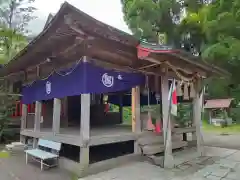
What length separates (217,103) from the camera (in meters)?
23.0

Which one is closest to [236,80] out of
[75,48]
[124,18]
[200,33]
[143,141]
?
[200,33]

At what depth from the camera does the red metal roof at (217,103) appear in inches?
886

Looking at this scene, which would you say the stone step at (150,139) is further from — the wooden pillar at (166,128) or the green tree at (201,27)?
the green tree at (201,27)

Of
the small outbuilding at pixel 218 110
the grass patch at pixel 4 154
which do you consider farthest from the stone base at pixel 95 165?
the small outbuilding at pixel 218 110

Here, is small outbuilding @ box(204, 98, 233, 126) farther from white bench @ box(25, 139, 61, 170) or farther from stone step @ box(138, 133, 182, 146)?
white bench @ box(25, 139, 61, 170)

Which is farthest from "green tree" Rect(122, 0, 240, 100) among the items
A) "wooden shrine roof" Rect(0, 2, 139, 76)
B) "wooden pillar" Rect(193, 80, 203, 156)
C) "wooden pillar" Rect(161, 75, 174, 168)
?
"wooden shrine roof" Rect(0, 2, 139, 76)

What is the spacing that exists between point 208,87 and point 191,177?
21785 millimetres

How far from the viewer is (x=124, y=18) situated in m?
27.3

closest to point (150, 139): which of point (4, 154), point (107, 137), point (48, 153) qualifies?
point (107, 137)

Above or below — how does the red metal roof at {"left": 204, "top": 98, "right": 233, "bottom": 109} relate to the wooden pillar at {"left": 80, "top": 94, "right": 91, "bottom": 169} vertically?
above

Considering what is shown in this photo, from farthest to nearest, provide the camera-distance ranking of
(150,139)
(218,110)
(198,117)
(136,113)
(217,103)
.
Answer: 1. (218,110)
2. (217,103)
3. (198,117)
4. (150,139)
5. (136,113)

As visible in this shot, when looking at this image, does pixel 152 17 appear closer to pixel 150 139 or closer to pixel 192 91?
pixel 192 91

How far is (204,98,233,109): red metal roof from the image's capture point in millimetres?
22500

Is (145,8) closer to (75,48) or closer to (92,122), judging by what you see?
(92,122)
